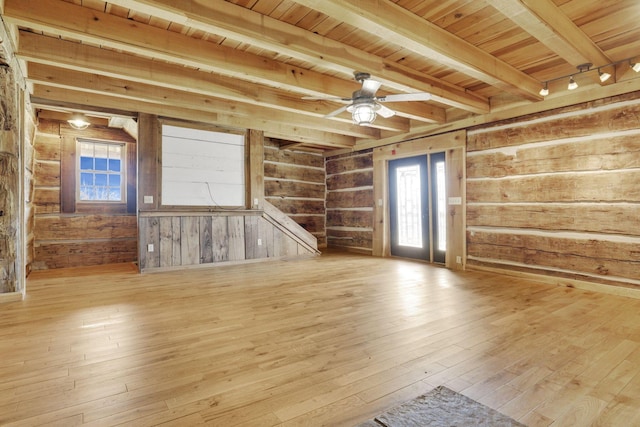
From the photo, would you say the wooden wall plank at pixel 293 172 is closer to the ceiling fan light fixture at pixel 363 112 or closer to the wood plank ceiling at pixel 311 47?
the wood plank ceiling at pixel 311 47

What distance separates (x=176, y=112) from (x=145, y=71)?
1.59 m

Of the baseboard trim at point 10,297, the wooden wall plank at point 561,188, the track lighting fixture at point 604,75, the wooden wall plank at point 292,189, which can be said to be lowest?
the baseboard trim at point 10,297

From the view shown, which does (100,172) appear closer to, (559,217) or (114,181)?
(114,181)

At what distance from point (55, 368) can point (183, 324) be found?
0.91 meters

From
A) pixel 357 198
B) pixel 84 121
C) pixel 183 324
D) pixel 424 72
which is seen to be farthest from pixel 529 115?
pixel 84 121

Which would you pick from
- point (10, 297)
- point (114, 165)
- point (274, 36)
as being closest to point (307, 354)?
point (274, 36)

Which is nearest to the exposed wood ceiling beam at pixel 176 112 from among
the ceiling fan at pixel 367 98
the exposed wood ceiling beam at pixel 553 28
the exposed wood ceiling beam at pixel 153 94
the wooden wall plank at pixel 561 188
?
the exposed wood ceiling beam at pixel 153 94

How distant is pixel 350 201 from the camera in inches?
300

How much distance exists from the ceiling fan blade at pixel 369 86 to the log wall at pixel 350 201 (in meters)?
3.46

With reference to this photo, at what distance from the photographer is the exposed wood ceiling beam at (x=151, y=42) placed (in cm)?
266

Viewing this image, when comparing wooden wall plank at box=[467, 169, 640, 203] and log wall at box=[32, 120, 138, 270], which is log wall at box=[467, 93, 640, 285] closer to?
wooden wall plank at box=[467, 169, 640, 203]

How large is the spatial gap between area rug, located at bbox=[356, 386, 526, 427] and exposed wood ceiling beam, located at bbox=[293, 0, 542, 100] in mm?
2573

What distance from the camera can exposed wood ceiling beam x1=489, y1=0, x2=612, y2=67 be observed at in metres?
2.45

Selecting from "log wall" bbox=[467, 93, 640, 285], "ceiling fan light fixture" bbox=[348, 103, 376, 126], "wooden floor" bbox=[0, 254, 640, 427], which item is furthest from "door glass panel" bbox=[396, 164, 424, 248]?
"ceiling fan light fixture" bbox=[348, 103, 376, 126]
